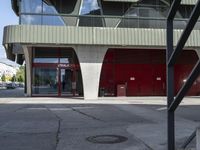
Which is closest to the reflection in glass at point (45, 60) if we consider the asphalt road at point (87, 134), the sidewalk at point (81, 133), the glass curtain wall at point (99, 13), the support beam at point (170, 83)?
the glass curtain wall at point (99, 13)

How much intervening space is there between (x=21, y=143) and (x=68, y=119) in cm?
507

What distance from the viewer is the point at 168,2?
3144cm

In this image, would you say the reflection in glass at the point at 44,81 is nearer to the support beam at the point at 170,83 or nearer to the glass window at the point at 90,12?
the glass window at the point at 90,12

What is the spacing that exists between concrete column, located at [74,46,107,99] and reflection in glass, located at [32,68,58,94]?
14.9ft

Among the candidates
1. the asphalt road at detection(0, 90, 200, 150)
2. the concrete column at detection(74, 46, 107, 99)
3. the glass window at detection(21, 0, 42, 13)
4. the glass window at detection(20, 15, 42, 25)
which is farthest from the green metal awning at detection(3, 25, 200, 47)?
the asphalt road at detection(0, 90, 200, 150)

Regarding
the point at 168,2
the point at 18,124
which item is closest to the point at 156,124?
the point at 18,124

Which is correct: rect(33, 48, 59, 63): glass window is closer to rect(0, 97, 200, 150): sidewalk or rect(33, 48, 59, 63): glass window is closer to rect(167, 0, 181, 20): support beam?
rect(0, 97, 200, 150): sidewalk

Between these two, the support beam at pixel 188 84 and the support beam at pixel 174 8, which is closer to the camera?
the support beam at pixel 188 84

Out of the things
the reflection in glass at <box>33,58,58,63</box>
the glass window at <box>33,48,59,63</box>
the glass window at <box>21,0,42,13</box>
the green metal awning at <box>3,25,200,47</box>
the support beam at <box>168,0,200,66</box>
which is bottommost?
the support beam at <box>168,0,200,66</box>

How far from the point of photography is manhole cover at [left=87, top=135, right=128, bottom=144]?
30.1ft

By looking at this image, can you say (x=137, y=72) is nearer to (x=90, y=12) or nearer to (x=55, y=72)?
(x=55, y=72)

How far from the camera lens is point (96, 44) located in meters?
27.9

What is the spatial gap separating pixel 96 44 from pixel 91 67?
1.82 meters

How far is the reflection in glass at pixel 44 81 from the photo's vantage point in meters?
32.2
